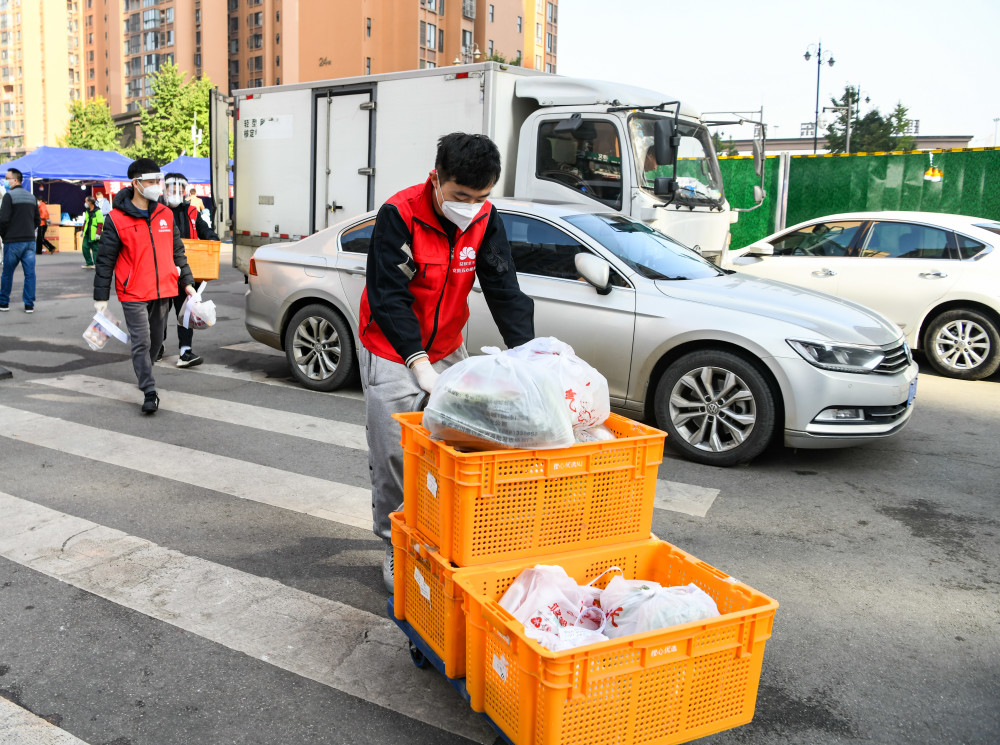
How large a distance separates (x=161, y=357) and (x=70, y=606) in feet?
19.7

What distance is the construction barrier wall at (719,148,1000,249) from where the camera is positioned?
48.0ft

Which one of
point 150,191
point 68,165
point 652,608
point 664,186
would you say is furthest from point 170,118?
point 652,608

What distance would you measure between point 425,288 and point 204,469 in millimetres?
2825

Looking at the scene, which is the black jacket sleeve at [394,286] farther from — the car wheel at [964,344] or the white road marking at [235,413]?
the car wheel at [964,344]

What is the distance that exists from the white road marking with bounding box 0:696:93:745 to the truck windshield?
7229 mm

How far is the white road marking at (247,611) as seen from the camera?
3068 millimetres

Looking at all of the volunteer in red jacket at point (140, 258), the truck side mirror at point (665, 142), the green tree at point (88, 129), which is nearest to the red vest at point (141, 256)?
the volunteer in red jacket at point (140, 258)

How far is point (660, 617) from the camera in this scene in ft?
7.97

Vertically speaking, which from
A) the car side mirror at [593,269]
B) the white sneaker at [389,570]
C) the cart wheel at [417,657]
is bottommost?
the cart wheel at [417,657]

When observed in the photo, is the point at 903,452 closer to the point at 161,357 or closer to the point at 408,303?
the point at 408,303

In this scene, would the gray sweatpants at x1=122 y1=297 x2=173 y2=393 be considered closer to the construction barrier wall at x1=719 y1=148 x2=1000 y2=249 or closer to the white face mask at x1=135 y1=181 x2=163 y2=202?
the white face mask at x1=135 y1=181 x2=163 y2=202

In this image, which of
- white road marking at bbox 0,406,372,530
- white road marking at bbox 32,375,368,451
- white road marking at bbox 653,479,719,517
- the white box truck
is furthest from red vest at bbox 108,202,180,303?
white road marking at bbox 653,479,719,517

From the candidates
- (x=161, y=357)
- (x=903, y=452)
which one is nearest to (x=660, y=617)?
(x=903, y=452)

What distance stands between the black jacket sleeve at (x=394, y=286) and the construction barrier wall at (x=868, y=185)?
556 inches
